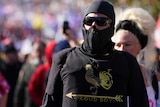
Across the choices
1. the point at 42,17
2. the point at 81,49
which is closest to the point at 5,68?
the point at 81,49

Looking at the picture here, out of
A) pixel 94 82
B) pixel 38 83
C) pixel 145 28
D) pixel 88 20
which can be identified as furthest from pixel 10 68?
pixel 94 82

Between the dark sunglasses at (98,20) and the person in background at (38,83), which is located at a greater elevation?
the dark sunglasses at (98,20)

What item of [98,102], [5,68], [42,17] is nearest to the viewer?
[98,102]

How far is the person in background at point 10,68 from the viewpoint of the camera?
11812 mm

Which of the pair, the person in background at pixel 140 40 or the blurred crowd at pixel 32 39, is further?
the blurred crowd at pixel 32 39

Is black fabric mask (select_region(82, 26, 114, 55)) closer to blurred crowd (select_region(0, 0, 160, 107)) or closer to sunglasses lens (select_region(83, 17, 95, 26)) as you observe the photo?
sunglasses lens (select_region(83, 17, 95, 26))

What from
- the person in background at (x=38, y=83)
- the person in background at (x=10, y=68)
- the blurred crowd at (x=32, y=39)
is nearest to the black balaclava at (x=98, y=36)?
the blurred crowd at (x=32, y=39)

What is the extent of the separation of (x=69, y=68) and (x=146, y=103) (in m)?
0.67

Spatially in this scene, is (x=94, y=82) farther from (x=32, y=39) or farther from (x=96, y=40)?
(x=32, y=39)

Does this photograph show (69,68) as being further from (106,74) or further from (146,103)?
(146,103)

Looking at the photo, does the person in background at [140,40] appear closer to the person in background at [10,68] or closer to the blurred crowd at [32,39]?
the blurred crowd at [32,39]

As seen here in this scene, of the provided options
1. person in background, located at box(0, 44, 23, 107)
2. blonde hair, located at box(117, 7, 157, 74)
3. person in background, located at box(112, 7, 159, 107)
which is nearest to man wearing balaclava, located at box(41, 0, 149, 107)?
person in background, located at box(112, 7, 159, 107)

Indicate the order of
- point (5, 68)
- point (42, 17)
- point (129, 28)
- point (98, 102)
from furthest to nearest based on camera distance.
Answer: point (42, 17) < point (5, 68) < point (129, 28) < point (98, 102)

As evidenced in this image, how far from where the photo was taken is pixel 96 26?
5.30 m
